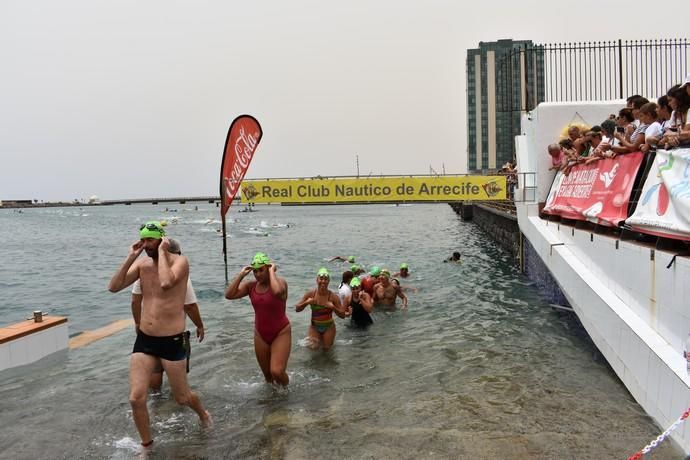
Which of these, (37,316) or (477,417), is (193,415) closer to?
(477,417)

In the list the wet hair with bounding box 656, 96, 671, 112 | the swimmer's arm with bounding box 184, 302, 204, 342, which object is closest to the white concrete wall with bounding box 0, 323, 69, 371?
the swimmer's arm with bounding box 184, 302, 204, 342

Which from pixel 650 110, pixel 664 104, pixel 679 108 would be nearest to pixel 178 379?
pixel 679 108

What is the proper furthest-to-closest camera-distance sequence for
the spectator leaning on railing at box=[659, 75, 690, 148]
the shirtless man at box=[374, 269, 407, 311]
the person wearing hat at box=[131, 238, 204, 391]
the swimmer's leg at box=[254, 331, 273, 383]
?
1. the shirtless man at box=[374, 269, 407, 311]
2. the swimmer's leg at box=[254, 331, 273, 383]
3. the person wearing hat at box=[131, 238, 204, 391]
4. the spectator leaning on railing at box=[659, 75, 690, 148]

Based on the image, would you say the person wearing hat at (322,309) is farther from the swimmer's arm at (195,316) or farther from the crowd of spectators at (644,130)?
the crowd of spectators at (644,130)

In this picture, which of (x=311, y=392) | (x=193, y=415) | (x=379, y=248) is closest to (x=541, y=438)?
(x=311, y=392)

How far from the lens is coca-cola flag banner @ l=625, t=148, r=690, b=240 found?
5.14 metres

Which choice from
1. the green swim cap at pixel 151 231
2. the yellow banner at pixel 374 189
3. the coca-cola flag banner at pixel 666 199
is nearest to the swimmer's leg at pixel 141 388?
the green swim cap at pixel 151 231

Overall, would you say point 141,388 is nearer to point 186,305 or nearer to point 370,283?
point 186,305

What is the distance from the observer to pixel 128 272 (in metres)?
5.00

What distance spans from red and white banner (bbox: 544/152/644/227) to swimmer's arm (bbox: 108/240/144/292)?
622 centimetres

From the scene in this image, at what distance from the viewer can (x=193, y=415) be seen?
620 cm

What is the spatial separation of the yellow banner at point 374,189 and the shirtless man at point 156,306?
1015 cm

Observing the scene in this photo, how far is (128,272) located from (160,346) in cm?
79

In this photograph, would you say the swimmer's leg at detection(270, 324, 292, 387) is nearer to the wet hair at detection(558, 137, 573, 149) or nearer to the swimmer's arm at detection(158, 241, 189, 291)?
the swimmer's arm at detection(158, 241, 189, 291)
